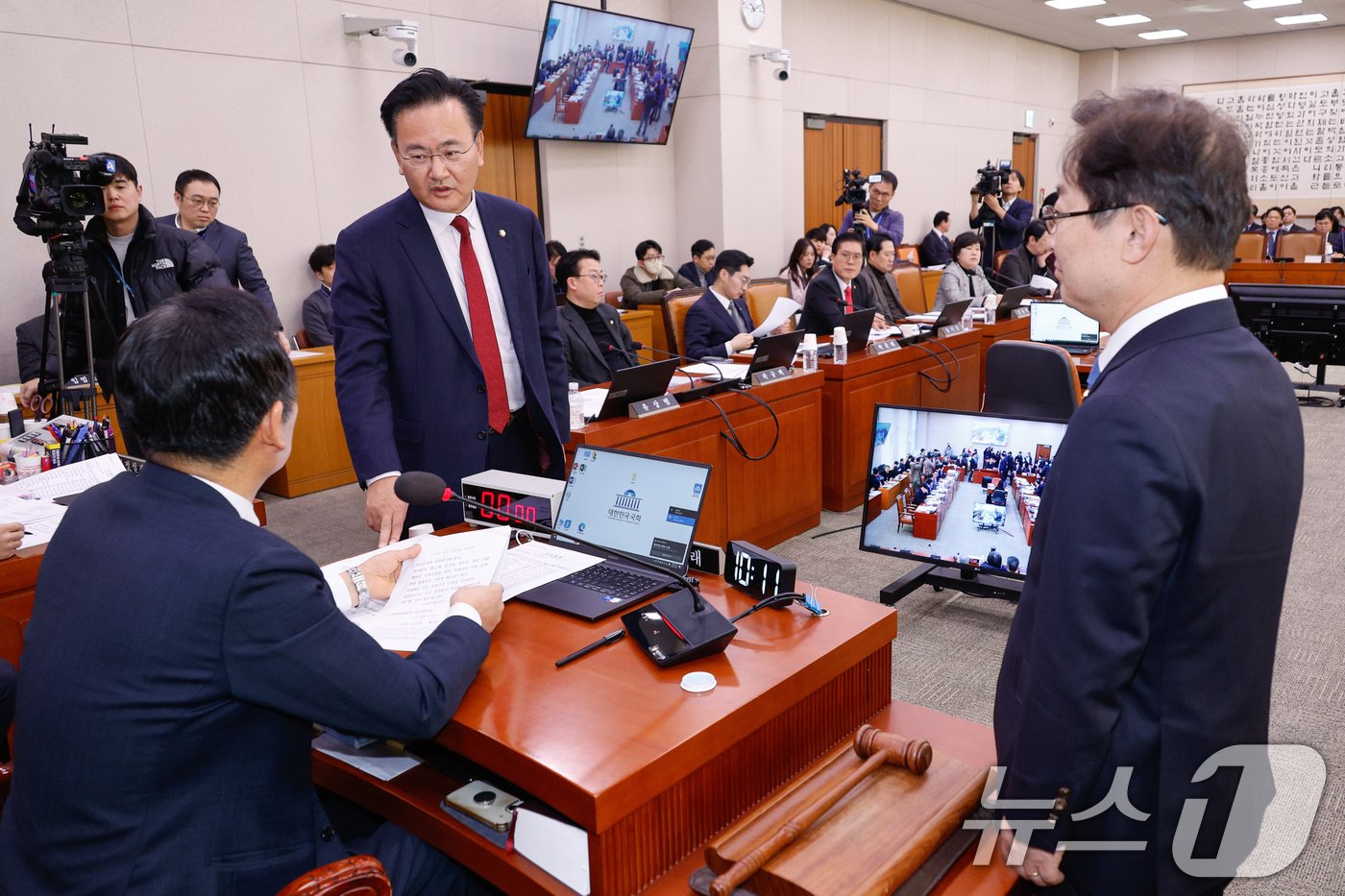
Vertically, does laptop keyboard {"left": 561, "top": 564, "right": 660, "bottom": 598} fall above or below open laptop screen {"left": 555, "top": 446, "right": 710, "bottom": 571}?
below

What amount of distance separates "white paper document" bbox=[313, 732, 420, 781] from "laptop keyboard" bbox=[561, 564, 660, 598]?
38cm

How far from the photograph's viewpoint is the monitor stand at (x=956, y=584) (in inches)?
122

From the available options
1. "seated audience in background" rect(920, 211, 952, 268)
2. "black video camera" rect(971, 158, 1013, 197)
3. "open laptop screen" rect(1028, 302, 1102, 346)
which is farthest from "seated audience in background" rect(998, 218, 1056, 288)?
"seated audience in background" rect(920, 211, 952, 268)

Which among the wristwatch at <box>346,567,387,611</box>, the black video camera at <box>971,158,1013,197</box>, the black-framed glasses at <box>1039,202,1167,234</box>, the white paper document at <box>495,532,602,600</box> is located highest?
the black video camera at <box>971,158,1013,197</box>

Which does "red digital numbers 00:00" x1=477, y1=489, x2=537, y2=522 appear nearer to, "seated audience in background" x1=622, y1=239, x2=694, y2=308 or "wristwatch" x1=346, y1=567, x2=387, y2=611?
"wristwatch" x1=346, y1=567, x2=387, y2=611

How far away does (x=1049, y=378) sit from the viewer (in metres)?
3.21

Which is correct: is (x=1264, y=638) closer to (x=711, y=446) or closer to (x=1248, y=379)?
(x=1248, y=379)

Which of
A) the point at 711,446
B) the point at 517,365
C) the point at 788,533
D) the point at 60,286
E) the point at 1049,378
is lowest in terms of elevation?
the point at 788,533

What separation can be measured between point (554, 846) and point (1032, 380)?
271 cm

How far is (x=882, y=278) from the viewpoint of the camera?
238 inches

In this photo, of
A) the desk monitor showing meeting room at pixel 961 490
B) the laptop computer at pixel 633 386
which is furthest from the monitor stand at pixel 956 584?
the laptop computer at pixel 633 386

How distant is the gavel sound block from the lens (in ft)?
3.21

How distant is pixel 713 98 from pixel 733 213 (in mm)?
889

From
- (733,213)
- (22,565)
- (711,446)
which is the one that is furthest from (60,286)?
(733,213)
